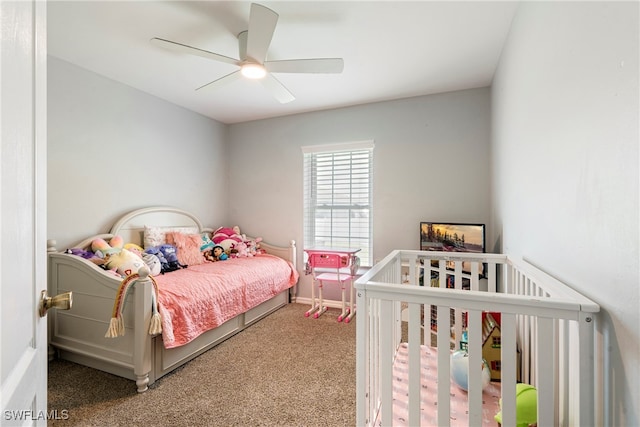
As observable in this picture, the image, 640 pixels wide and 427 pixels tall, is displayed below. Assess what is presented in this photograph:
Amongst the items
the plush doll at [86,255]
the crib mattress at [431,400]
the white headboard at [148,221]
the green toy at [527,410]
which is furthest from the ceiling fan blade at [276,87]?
the green toy at [527,410]

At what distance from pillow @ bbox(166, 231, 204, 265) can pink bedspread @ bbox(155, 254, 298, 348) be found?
12 centimetres

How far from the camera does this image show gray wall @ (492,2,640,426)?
2.18 feet

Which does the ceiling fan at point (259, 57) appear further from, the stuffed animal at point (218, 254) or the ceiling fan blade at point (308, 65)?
the stuffed animal at point (218, 254)

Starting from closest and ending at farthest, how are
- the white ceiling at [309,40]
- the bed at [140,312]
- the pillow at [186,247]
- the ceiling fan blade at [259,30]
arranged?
1. the ceiling fan blade at [259,30]
2. the white ceiling at [309,40]
3. the bed at [140,312]
4. the pillow at [186,247]

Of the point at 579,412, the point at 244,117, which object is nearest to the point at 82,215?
the point at 244,117

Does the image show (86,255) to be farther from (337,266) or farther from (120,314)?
(337,266)

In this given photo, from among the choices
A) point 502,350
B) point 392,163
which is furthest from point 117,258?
point 392,163

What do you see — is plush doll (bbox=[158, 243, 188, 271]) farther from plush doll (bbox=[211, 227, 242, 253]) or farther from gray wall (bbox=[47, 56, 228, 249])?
plush doll (bbox=[211, 227, 242, 253])

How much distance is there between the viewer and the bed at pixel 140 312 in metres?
1.90

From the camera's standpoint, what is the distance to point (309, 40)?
2.10 meters

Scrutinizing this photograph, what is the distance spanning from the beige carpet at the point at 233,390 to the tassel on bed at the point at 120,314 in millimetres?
401

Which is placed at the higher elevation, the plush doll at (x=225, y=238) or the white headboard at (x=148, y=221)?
the white headboard at (x=148, y=221)

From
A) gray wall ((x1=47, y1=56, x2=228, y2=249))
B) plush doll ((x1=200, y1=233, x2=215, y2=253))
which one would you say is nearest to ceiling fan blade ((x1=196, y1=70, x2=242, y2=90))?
gray wall ((x1=47, y1=56, x2=228, y2=249))

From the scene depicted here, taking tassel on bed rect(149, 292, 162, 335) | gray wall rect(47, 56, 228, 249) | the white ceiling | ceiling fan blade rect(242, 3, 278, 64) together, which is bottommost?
tassel on bed rect(149, 292, 162, 335)
